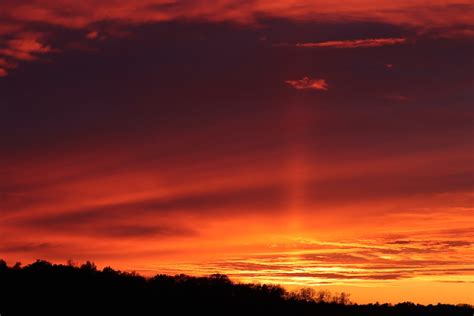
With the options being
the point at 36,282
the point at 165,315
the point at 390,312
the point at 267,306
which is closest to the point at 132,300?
the point at 165,315

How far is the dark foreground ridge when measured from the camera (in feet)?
138

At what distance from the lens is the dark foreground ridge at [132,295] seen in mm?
42062

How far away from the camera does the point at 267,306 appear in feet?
180

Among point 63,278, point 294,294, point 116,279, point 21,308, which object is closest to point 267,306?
point 294,294

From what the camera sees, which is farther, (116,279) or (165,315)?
(116,279)

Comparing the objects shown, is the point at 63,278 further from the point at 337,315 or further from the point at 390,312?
the point at 390,312

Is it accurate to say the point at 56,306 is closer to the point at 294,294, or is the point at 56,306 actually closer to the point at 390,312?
the point at 294,294

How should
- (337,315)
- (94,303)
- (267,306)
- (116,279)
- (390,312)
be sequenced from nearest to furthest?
1. (94,303)
2. (116,279)
3. (267,306)
4. (337,315)
5. (390,312)

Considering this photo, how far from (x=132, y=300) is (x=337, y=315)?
56.3 ft

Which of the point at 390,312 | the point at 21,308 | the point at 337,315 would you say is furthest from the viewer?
the point at 390,312

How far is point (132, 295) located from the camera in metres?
47.5

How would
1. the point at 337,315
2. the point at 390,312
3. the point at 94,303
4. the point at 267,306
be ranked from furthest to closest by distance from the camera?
1. the point at 390,312
2. the point at 337,315
3. the point at 267,306
4. the point at 94,303

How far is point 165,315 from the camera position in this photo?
45906 millimetres

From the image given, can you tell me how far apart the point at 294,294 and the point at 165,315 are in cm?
1550
